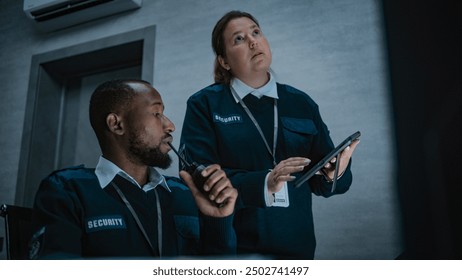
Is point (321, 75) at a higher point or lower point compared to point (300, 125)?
higher

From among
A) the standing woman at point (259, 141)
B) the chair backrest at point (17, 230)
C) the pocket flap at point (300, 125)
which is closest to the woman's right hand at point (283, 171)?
the standing woman at point (259, 141)

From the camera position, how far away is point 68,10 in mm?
2217

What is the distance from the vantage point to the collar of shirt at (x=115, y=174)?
5.82 feet

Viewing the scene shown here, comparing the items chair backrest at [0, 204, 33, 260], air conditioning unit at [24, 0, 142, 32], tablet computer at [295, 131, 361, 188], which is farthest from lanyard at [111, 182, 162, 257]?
air conditioning unit at [24, 0, 142, 32]

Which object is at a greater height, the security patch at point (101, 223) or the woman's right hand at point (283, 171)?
the woman's right hand at point (283, 171)

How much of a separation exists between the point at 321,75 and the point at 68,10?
119 cm

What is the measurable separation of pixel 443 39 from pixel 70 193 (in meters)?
1.43

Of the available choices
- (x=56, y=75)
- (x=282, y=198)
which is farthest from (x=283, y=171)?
(x=56, y=75)

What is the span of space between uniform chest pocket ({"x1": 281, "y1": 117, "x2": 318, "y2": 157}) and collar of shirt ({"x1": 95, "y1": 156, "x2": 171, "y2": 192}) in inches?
18.6

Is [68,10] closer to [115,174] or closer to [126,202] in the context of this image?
[115,174]

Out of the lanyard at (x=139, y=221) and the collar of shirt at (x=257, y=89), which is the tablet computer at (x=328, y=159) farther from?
the lanyard at (x=139, y=221)

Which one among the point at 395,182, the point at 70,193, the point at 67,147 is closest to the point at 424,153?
the point at 395,182

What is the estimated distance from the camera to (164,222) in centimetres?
176
